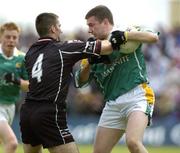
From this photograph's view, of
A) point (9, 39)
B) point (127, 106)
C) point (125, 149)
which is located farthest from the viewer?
point (125, 149)

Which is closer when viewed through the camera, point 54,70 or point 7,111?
point 54,70

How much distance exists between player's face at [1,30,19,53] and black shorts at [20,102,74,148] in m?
2.78

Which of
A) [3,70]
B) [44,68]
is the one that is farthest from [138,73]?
[3,70]

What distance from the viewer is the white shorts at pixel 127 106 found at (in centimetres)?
1044

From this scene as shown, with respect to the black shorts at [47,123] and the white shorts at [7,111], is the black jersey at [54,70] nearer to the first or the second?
the black shorts at [47,123]

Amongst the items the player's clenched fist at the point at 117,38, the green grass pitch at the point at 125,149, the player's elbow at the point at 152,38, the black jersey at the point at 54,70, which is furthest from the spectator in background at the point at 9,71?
the green grass pitch at the point at 125,149

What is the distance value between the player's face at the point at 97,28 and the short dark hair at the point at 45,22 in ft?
2.10

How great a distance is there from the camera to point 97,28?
10578 millimetres

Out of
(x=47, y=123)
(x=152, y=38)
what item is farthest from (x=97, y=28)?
(x=47, y=123)

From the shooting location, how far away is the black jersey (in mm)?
9906

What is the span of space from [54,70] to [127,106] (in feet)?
3.83

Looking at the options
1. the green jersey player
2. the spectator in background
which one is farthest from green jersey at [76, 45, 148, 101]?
the spectator in background

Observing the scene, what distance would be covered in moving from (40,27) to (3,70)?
8.86 feet

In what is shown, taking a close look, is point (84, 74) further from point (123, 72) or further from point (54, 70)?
point (54, 70)
